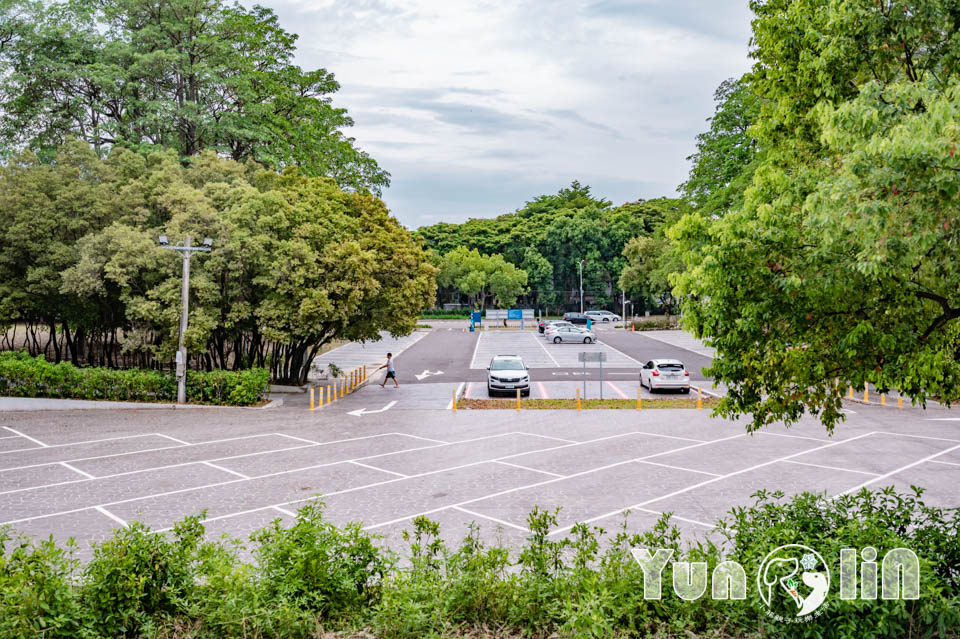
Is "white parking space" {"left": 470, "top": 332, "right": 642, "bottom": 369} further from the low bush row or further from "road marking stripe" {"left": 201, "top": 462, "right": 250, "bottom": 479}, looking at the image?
the low bush row

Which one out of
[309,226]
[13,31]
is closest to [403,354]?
[309,226]

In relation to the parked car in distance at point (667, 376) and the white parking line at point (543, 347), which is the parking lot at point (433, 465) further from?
the white parking line at point (543, 347)

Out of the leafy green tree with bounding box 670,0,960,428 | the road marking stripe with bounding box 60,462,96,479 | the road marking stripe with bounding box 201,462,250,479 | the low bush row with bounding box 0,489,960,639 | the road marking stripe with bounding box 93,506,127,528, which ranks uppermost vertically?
the leafy green tree with bounding box 670,0,960,428

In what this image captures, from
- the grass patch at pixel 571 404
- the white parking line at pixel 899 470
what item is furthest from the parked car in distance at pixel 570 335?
the white parking line at pixel 899 470

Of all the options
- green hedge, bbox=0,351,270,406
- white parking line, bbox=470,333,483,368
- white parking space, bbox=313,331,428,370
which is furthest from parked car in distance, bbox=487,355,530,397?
white parking line, bbox=470,333,483,368

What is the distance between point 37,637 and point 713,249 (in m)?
6.51

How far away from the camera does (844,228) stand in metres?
4.99

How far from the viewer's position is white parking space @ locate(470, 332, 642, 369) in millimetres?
36219

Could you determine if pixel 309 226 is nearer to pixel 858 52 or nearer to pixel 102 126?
pixel 102 126

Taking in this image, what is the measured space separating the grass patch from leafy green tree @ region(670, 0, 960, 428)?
15.3m

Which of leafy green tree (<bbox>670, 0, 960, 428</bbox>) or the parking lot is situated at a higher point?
leafy green tree (<bbox>670, 0, 960, 428</bbox>)

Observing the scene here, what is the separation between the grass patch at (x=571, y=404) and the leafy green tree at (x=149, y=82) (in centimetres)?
1805

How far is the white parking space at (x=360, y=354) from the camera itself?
3834cm

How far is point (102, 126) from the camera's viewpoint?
31.0 m
